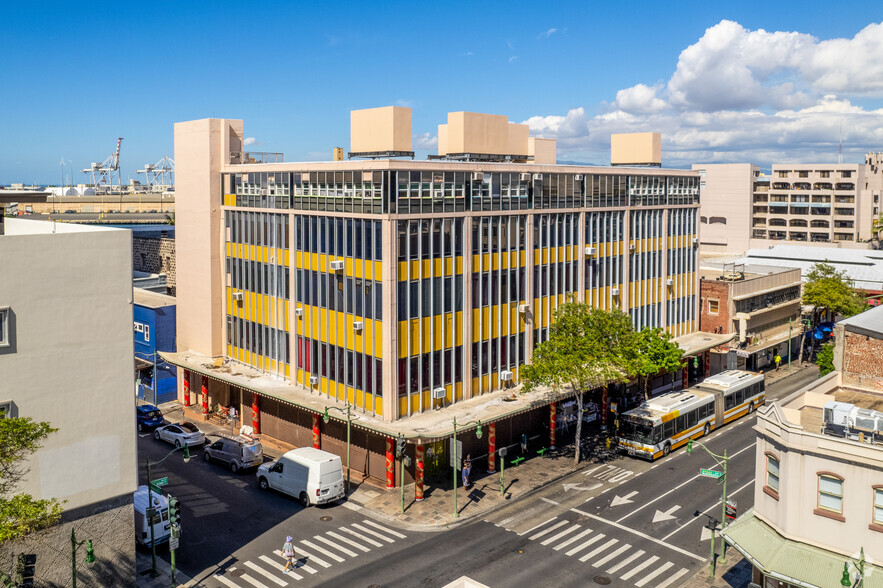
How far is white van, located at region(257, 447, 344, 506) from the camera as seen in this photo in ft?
138

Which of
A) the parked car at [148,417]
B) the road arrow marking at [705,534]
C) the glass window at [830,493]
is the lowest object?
the road arrow marking at [705,534]

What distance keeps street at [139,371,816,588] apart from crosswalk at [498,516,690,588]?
64 mm

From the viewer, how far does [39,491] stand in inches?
1192

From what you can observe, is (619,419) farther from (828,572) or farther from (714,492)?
(828,572)

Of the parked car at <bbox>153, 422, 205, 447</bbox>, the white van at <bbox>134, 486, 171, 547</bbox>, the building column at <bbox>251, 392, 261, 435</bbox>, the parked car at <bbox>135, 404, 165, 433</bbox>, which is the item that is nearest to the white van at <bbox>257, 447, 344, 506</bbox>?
the white van at <bbox>134, 486, 171, 547</bbox>

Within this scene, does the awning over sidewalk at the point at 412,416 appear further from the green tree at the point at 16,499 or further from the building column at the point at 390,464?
the green tree at the point at 16,499

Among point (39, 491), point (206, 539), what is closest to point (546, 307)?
point (206, 539)

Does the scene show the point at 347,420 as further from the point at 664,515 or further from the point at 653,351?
the point at 653,351

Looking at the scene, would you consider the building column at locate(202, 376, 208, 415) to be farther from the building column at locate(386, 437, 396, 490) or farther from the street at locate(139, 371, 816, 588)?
the building column at locate(386, 437, 396, 490)

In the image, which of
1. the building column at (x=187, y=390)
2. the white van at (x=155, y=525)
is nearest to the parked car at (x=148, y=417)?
the building column at (x=187, y=390)

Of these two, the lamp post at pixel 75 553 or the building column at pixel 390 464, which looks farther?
the building column at pixel 390 464

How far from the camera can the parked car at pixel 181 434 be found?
52062 millimetres

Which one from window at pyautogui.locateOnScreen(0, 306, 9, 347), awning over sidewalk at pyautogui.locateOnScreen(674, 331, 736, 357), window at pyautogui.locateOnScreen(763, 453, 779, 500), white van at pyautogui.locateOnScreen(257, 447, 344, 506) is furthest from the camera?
awning over sidewalk at pyautogui.locateOnScreen(674, 331, 736, 357)

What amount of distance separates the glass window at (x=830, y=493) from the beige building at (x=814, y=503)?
0.11 ft
